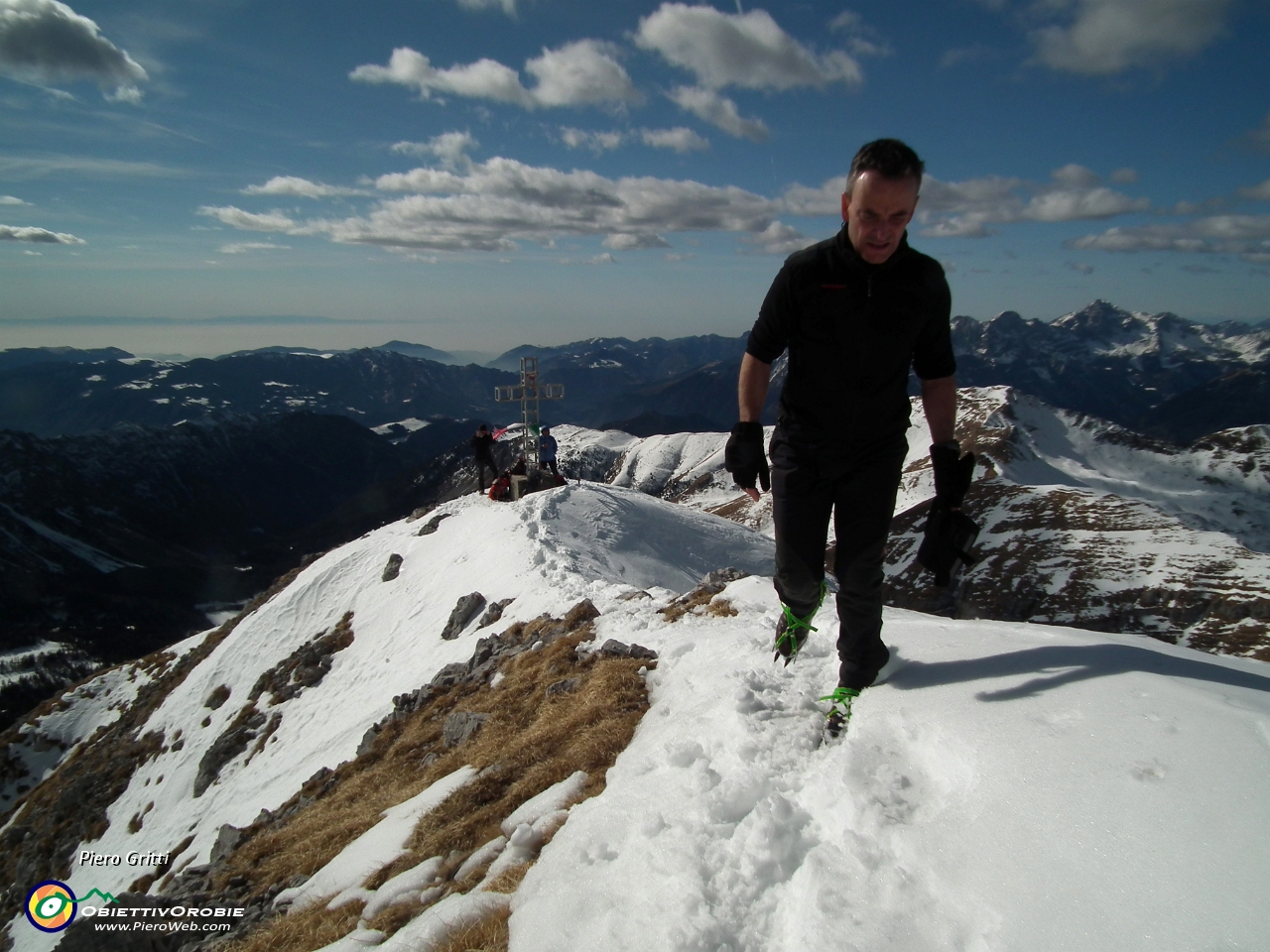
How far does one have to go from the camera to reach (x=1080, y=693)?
14.3 feet

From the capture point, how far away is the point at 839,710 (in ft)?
17.3

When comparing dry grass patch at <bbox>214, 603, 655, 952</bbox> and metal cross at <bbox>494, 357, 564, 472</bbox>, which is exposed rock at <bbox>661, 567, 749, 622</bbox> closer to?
dry grass patch at <bbox>214, 603, 655, 952</bbox>

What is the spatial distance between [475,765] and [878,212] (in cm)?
776

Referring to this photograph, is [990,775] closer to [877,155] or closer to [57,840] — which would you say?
[877,155]

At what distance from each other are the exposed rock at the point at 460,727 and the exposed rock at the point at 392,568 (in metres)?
18.1

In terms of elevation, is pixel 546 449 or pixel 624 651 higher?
Answer: pixel 624 651

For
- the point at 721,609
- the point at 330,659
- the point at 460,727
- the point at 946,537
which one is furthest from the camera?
the point at 330,659

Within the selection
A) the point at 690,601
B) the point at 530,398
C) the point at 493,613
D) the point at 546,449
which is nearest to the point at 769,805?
the point at 690,601

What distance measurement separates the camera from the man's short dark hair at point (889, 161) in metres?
4.39

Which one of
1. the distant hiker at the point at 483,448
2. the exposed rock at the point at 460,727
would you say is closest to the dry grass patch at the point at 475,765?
the exposed rock at the point at 460,727

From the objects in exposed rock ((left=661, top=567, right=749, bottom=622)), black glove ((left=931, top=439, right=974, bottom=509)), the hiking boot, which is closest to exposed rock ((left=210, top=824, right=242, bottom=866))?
exposed rock ((left=661, top=567, right=749, bottom=622))

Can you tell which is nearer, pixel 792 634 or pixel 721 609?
pixel 792 634

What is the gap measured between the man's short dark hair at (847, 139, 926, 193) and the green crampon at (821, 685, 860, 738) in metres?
4.05

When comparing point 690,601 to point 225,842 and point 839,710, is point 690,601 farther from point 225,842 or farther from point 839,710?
point 225,842
